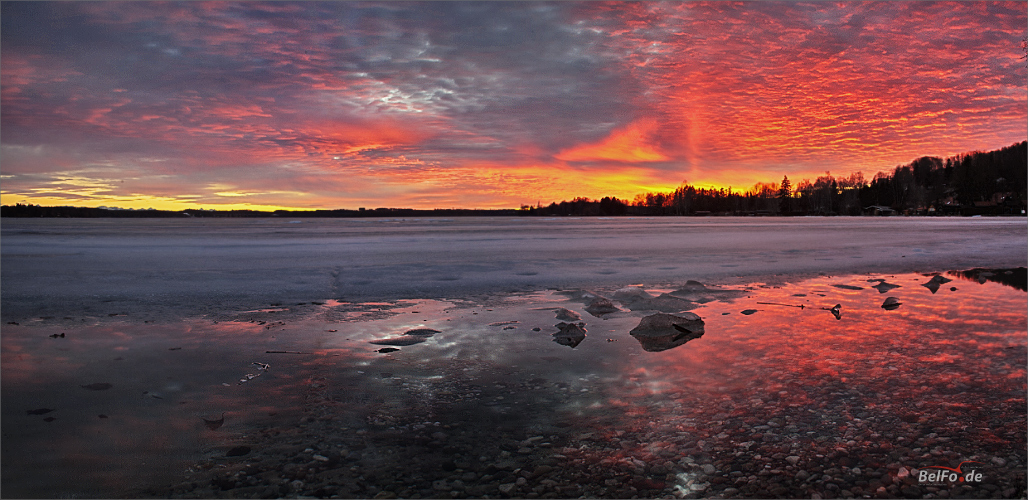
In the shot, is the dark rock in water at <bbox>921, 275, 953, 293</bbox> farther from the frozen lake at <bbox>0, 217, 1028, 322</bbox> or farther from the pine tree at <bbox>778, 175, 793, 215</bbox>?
the pine tree at <bbox>778, 175, 793, 215</bbox>

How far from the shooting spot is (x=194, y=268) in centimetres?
1447

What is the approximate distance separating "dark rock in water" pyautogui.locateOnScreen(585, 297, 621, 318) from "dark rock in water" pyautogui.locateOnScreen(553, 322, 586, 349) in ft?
4.17

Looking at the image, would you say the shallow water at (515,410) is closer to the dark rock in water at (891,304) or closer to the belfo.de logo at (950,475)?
the belfo.de logo at (950,475)

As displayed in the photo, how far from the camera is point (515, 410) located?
12.9 ft

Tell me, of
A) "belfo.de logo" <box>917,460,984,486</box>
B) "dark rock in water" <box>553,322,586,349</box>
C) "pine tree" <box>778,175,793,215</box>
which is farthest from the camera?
"pine tree" <box>778,175,793,215</box>

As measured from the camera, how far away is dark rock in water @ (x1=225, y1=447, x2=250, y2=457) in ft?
10.6

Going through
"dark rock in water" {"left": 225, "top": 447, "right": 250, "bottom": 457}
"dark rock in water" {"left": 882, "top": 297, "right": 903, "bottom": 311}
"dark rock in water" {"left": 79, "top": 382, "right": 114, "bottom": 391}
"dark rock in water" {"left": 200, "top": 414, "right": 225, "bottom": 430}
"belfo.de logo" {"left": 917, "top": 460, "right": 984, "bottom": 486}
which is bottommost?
"dark rock in water" {"left": 79, "top": 382, "right": 114, "bottom": 391}

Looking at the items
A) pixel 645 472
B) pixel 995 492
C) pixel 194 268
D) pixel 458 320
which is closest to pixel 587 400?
pixel 645 472

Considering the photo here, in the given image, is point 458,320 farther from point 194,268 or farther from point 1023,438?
point 194,268

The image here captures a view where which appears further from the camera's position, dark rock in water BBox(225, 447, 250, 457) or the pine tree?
the pine tree

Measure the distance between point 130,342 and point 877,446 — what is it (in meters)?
7.29

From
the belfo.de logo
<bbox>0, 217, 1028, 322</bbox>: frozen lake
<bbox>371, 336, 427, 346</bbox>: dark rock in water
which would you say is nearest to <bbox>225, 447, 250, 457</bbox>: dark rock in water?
<bbox>371, 336, 427, 346</bbox>: dark rock in water

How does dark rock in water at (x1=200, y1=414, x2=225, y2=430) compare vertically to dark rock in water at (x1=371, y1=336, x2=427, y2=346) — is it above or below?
below

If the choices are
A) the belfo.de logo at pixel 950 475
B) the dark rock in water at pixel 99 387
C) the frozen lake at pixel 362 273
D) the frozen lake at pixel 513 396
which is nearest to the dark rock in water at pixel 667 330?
the frozen lake at pixel 513 396
